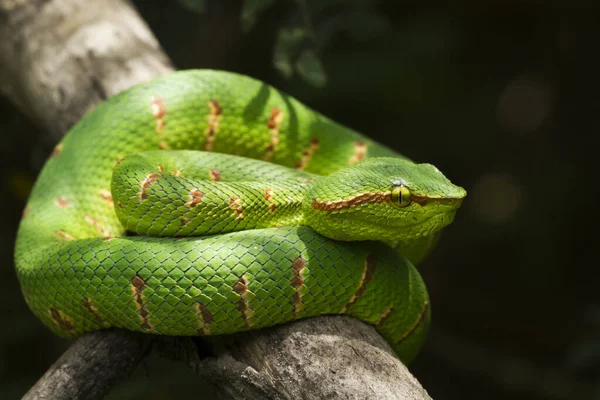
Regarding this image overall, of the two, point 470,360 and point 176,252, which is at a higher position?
point 176,252

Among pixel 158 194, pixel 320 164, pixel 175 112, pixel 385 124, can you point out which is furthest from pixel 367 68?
pixel 158 194

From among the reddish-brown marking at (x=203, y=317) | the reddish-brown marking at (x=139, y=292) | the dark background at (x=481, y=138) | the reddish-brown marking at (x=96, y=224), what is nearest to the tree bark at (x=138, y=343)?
the reddish-brown marking at (x=203, y=317)

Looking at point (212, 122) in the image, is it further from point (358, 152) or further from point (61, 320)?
point (61, 320)

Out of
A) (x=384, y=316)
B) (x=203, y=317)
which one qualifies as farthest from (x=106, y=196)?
(x=384, y=316)

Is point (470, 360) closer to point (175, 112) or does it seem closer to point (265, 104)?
Answer: point (265, 104)

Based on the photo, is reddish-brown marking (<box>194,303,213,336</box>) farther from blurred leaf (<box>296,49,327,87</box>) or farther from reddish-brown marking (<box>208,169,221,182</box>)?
blurred leaf (<box>296,49,327,87</box>)

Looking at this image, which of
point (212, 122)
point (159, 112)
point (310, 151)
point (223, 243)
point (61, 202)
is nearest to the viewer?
point (223, 243)
